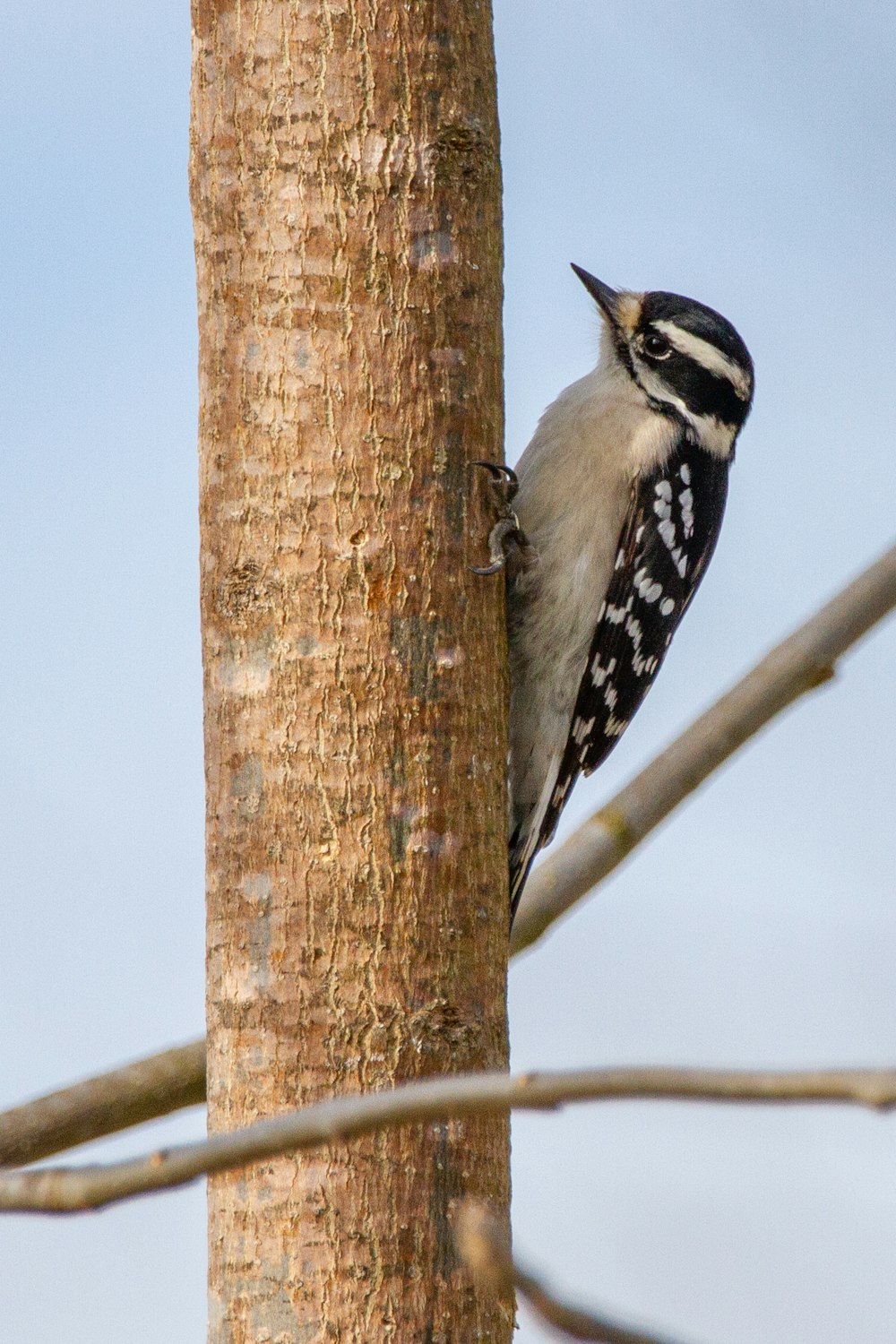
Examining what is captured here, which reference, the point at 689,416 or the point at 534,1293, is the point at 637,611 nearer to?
the point at 689,416

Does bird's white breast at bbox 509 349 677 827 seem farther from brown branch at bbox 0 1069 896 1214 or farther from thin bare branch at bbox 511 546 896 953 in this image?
brown branch at bbox 0 1069 896 1214

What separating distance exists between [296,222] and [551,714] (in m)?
1.79

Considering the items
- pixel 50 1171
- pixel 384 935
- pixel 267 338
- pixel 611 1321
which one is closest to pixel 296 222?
pixel 267 338

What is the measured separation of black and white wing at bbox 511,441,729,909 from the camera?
14.5ft

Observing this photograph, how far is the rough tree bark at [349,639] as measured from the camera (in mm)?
2395

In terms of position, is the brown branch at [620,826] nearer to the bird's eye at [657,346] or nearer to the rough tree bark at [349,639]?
the rough tree bark at [349,639]

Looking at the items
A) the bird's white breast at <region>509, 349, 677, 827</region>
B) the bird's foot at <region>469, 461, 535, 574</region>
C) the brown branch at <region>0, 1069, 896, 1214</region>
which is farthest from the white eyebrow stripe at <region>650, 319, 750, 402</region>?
the brown branch at <region>0, 1069, 896, 1214</region>

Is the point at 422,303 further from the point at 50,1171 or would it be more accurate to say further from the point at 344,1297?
the point at 50,1171

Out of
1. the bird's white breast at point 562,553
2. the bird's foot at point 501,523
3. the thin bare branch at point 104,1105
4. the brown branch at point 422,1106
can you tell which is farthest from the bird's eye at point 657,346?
the brown branch at point 422,1106

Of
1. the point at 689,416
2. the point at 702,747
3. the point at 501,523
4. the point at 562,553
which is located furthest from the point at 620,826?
the point at 689,416

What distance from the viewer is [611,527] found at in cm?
448

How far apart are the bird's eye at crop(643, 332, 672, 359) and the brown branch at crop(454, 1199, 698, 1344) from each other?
4027 millimetres

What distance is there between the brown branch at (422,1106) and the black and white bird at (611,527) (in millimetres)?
2664

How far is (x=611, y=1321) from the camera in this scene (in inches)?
38.5
